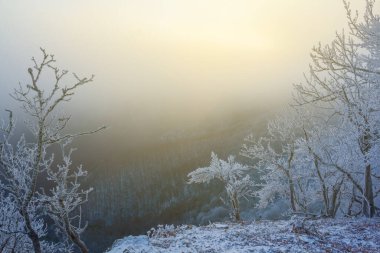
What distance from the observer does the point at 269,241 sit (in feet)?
43.4

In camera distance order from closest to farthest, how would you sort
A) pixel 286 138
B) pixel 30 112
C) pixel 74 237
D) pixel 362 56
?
pixel 30 112 → pixel 362 56 → pixel 74 237 → pixel 286 138

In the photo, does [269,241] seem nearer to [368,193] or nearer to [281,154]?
[368,193]

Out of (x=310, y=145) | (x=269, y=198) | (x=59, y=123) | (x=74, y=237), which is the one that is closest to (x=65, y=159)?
(x=74, y=237)

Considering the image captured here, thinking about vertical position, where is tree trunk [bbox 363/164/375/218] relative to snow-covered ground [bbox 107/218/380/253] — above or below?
above

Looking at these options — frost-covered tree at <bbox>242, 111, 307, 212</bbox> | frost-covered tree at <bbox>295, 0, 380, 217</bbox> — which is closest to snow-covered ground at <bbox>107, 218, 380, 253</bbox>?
frost-covered tree at <bbox>295, 0, 380, 217</bbox>

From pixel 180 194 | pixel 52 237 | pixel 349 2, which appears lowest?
pixel 52 237

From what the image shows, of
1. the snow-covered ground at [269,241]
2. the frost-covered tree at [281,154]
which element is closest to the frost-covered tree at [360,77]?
the snow-covered ground at [269,241]

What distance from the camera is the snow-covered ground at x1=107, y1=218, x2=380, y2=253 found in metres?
12.0

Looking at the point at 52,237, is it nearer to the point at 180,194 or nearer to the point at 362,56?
the point at 180,194

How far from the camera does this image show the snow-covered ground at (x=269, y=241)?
1195cm

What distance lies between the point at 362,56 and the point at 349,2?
6.29ft

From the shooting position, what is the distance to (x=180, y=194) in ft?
618

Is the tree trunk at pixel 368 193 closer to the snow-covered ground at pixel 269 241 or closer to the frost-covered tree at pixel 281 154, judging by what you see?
the snow-covered ground at pixel 269 241

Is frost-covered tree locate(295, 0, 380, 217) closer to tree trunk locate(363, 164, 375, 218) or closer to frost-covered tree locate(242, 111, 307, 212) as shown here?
tree trunk locate(363, 164, 375, 218)
